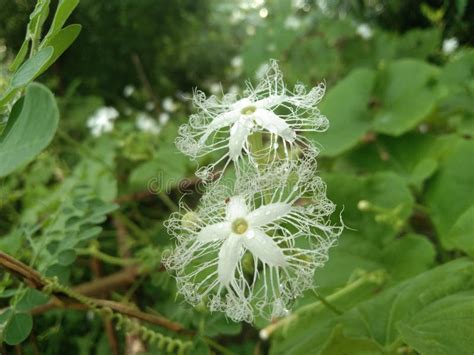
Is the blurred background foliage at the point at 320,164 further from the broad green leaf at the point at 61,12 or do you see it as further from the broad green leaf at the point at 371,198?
the broad green leaf at the point at 61,12

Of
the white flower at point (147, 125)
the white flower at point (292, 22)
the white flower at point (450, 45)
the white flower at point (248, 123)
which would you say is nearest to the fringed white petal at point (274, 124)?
the white flower at point (248, 123)

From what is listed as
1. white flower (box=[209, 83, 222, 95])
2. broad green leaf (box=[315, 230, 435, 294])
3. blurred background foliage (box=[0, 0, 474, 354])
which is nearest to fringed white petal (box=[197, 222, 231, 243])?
blurred background foliage (box=[0, 0, 474, 354])

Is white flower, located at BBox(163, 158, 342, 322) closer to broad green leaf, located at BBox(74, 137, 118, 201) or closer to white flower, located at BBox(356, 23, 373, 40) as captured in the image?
broad green leaf, located at BBox(74, 137, 118, 201)

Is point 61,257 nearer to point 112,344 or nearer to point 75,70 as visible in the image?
point 112,344

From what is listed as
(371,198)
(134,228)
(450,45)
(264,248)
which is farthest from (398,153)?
(264,248)

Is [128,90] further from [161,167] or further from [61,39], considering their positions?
[61,39]

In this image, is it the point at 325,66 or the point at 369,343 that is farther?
the point at 325,66

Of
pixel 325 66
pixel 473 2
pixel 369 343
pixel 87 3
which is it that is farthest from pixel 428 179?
pixel 87 3
